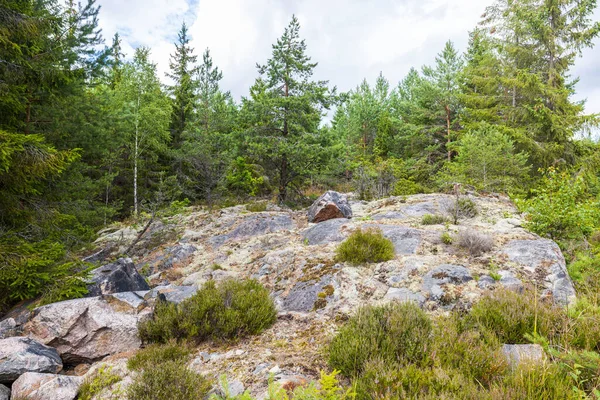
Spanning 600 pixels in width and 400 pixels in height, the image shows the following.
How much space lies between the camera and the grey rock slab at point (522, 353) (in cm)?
278

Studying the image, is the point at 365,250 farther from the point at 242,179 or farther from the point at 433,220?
the point at 242,179

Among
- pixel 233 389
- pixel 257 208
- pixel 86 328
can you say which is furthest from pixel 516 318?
pixel 257 208

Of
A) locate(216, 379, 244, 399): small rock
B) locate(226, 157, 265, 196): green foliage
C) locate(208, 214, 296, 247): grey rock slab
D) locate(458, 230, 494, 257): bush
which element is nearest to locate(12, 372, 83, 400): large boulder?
locate(216, 379, 244, 399): small rock

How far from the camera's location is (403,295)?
489 cm

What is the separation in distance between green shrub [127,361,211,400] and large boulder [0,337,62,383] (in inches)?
65.2

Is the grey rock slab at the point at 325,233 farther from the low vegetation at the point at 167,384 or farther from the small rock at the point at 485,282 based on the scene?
the low vegetation at the point at 167,384

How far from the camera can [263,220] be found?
1093cm

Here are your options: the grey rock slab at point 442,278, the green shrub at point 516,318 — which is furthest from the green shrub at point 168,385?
the grey rock slab at point 442,278

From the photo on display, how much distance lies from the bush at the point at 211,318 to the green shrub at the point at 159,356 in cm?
30

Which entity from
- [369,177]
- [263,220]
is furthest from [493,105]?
[263,220]

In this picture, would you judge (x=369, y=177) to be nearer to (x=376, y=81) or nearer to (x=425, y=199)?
(x=425, y=199)

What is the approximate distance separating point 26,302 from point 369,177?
1460 cm

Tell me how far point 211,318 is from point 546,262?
6.02 meters

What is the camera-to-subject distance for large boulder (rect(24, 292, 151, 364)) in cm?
424
